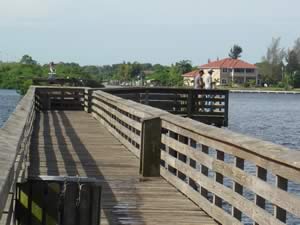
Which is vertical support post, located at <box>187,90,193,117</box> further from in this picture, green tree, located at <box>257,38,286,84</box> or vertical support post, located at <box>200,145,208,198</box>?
green tree, located at <box>257,38,286,84</box>

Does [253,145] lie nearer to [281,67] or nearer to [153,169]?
[153,169]

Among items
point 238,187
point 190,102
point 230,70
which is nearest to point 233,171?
point 238,187

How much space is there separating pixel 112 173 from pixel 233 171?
3928 millimetres

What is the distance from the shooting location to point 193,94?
23.0 meters

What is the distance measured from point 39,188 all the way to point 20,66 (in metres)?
117

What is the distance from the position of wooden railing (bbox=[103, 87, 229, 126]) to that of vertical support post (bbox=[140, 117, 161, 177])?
42.2ft

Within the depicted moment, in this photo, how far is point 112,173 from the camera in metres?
10.1

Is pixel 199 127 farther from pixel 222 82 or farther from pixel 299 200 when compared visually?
pixel 222 82

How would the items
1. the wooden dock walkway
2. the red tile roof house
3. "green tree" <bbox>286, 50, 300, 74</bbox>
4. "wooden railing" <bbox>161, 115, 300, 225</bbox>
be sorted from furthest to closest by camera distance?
the red tile roof house → "green tree" <bbox>286, 50, 300, 74</bbox> → the wooden dock walkway → "wooden railing" <bbox>161, 115, 300, 225</bbox>

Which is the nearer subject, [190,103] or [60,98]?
[190,103]

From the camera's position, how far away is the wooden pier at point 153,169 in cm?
521

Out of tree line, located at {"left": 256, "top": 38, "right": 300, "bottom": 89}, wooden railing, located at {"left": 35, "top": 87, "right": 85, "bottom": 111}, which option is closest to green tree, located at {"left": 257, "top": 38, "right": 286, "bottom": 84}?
tree line, located at {"left": 256, "top": 38, "right": 300, "bottom": 89}

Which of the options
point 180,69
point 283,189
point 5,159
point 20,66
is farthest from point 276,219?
point 180,69

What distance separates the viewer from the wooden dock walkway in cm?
728
